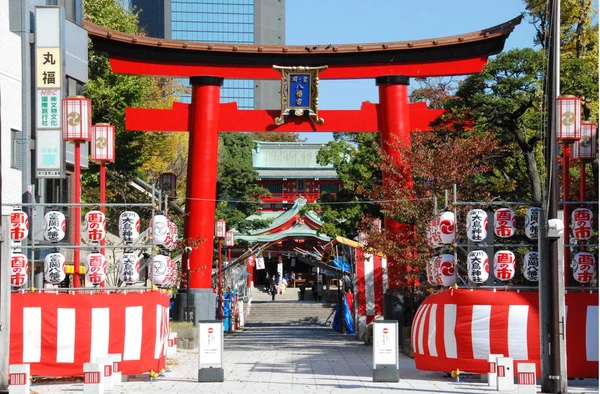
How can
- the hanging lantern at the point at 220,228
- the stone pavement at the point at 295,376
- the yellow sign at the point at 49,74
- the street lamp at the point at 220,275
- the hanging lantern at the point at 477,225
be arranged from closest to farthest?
the stone pavement at the point at 295,376
the hanging lantern at the point at 477,225
the yellow sign at the point at 49,74
the street lamp at the point at 220,275
the hanging lantern at the point at 220,228

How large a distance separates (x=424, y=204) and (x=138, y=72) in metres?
10.6

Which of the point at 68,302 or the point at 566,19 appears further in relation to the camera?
the point at 566,19

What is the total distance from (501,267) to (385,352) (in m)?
3.00

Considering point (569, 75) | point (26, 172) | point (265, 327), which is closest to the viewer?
point (569, 75)

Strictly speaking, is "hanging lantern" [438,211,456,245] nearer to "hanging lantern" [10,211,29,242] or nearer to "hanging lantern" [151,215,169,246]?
"hanging lantern" [151,215,169,246]

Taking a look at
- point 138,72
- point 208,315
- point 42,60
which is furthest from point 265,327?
point 42,60

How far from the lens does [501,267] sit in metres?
22.1

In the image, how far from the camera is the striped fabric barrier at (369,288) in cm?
3791

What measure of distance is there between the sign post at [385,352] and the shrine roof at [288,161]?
168ft

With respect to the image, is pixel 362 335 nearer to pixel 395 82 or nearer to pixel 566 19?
pixel 395 82

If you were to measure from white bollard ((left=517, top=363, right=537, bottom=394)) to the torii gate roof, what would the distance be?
17.2 meters

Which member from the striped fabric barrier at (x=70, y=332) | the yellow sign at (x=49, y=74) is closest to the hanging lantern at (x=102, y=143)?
the striped fabric barrier at (x=70, y=332)

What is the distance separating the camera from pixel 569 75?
29.2 meters

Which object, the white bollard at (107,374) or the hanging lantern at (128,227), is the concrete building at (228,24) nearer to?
the hanging lantern at (128,227)
